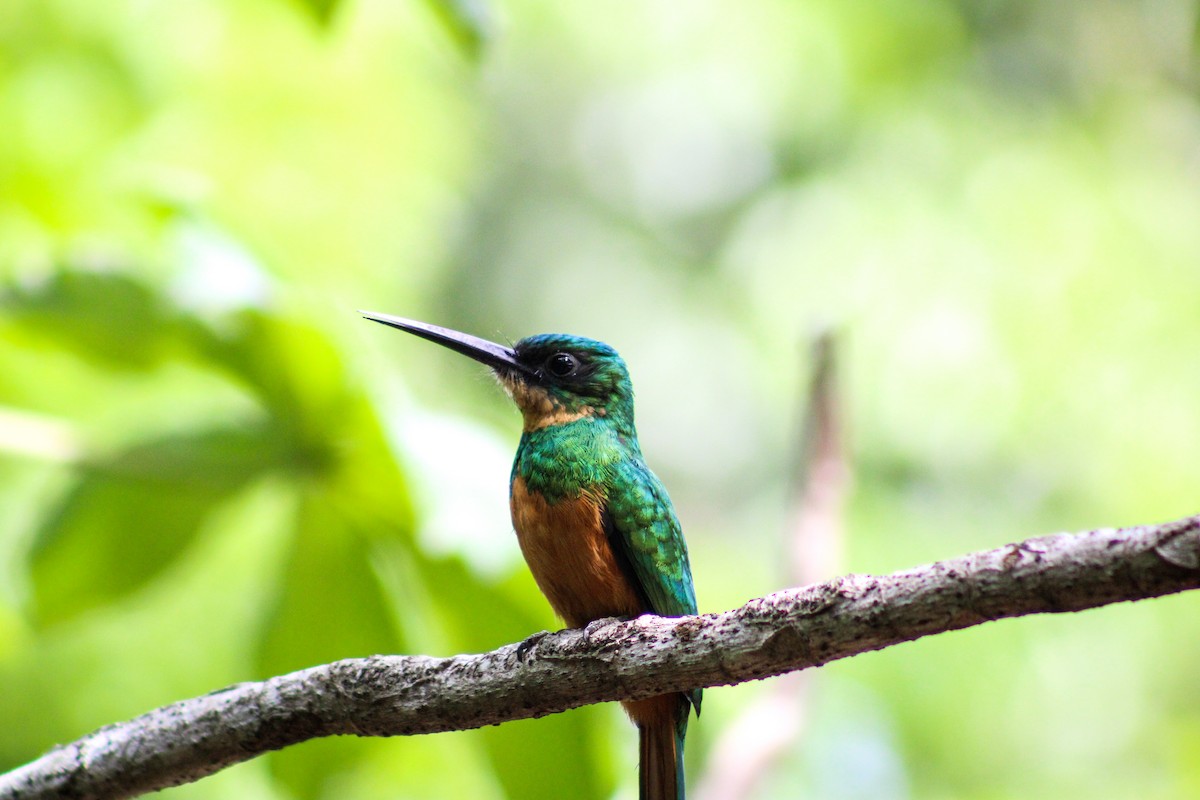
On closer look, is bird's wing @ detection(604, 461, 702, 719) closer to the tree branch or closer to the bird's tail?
the bird's tail

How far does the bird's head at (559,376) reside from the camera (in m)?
2.49

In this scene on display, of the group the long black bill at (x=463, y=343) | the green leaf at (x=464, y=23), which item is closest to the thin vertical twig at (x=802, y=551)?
the long black bill at (x=463, y=343)

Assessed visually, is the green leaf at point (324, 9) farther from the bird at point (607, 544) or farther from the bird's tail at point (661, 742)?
the bird's tail at point (661, 742)

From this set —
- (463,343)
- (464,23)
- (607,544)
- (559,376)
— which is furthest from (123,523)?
(464,23)

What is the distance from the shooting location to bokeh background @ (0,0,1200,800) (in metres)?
2.51

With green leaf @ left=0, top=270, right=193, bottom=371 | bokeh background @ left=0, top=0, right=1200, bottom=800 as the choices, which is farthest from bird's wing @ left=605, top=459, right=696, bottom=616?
green leaf @ left=0, top=270, right=193, bottom=371

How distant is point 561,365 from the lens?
2553 millimetres

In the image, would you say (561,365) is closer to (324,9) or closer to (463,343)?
(463,343)

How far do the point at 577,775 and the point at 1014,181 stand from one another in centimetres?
500

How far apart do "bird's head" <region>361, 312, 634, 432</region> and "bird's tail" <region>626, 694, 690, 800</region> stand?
0.62 metres

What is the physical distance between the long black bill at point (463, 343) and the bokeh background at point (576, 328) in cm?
18

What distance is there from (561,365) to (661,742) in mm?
833

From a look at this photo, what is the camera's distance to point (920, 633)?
1195 millimetres

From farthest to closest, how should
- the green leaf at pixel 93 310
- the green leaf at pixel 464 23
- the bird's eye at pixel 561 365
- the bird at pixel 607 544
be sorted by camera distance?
the bird's eye at pixel 561 365 < the green leaf at pixel 93 310 < the bird at pixel 607 544 < the green leaf at pixel 464 23
